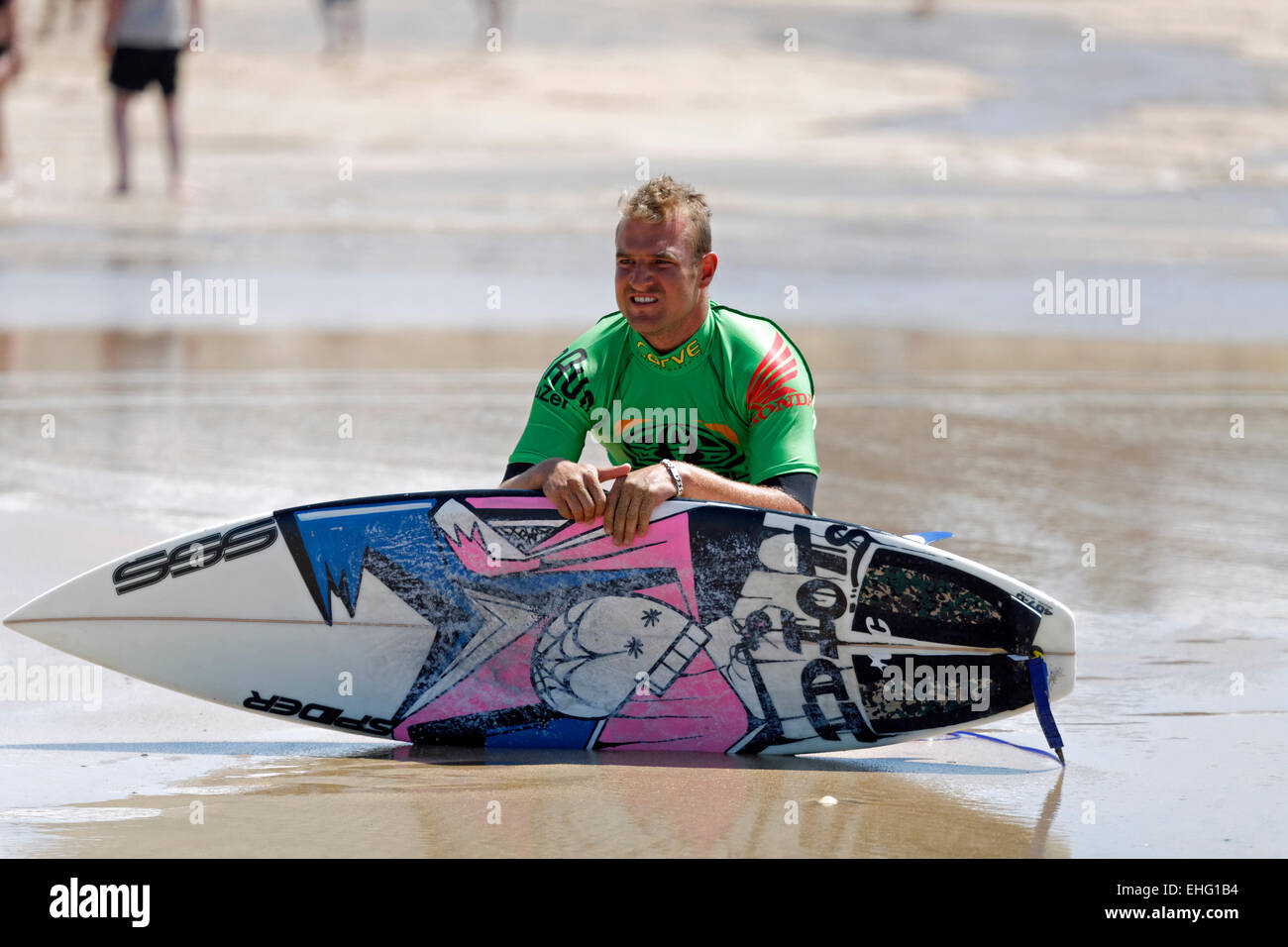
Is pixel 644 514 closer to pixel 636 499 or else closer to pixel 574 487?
pixel 636 499

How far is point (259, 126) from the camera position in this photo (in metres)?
25.2

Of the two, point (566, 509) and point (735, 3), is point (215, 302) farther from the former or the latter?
point (735, 3)

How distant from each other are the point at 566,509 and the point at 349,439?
144 inches

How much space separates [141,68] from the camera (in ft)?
52.3

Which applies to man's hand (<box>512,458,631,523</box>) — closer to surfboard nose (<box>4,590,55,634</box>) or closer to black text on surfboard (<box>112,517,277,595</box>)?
black text on surfboard (<box>112,517,277,595</box>)

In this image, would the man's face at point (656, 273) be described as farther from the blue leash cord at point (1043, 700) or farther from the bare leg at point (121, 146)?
the bare leg at point (121, 146)

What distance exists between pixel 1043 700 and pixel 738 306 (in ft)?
25.0

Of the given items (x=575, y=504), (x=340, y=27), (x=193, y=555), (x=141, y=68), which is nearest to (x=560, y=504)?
(x=575, y=504)

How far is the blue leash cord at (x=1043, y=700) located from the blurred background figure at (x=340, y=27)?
106 ft

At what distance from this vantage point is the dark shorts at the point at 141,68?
52.1ft

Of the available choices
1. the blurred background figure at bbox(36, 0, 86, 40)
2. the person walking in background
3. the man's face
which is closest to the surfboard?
the man's face

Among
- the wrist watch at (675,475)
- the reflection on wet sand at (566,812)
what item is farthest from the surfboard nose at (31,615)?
the wrist watch at (675,475)

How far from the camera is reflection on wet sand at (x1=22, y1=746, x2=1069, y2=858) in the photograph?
11.2 feet
